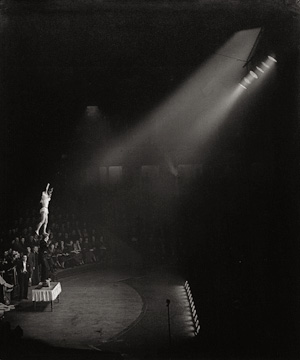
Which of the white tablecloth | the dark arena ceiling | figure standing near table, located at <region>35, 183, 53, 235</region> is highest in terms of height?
the dark arena ceiling

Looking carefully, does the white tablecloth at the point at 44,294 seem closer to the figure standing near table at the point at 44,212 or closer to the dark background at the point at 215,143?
the dark background at the point at 215,143

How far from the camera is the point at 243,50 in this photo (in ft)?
36.6

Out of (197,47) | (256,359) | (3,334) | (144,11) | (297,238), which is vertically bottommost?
(256,359)

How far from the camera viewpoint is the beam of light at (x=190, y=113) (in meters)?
14.2

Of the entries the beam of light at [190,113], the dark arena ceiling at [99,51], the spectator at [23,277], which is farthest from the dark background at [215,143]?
the spectator at [23,277]

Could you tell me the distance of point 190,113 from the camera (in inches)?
698

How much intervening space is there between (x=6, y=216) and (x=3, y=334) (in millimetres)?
9182

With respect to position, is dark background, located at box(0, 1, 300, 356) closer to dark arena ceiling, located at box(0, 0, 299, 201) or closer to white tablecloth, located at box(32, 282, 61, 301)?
dark arena ceiling, located at box(0, 0, 299, 201)

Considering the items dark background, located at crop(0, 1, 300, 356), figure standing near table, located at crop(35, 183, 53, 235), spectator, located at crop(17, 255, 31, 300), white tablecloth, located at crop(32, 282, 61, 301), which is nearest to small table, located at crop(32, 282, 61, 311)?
white tablecloth, located at crop(32, 282, 61, 301)

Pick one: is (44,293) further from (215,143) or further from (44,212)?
(215,143)

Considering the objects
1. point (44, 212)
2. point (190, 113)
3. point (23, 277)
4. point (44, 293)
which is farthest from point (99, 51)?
point (190, 113)

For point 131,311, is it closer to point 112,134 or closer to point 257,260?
point 257,260

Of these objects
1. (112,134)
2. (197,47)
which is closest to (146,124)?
(112,134)

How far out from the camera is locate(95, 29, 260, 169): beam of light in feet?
46.7
